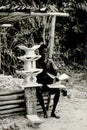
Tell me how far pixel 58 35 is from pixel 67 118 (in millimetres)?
8429

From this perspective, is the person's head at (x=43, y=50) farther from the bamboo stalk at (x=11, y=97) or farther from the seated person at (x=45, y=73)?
the bamboo stalk at (x=11, y=97)

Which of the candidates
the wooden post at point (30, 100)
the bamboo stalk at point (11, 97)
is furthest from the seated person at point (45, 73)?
the bamboo stalk at point (11, 97)

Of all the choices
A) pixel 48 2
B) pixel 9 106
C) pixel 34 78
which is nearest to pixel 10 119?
pixel 9 106

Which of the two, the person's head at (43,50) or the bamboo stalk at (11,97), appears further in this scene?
the bamboo stalk at (11,97)

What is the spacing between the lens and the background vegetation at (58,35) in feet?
55.3

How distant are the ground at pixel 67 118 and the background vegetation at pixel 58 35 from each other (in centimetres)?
316

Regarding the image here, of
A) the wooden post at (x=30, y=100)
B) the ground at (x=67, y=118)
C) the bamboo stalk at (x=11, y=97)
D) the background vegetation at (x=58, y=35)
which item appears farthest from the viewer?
the background vegetation at (x=58, y=35)

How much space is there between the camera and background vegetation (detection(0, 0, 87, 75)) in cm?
1684

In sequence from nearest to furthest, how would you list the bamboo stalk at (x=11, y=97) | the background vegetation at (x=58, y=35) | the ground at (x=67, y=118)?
the ground at (x=67, y=118), the bamboo stalk at (x=11, y=97), the background vegetation at (x=58, y=35)

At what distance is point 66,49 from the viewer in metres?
19.5

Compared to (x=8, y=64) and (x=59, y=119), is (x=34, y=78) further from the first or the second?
(x=8, y=64)

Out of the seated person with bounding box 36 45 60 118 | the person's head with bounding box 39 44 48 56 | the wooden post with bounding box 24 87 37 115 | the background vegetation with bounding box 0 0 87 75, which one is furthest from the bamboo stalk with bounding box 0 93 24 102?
the background vegetation with bounding box 0 0 87 75

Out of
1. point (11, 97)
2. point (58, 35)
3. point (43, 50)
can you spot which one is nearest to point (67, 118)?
point (11, 97)

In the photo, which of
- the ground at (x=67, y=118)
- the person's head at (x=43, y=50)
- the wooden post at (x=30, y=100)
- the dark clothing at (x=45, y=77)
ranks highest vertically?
the person's head at (x=43, y=50)
